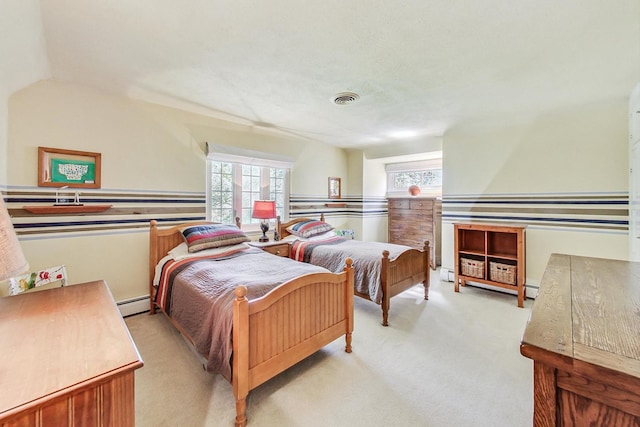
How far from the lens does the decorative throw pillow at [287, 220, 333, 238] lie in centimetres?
402

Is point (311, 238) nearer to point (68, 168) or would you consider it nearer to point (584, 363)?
point (68, 168)

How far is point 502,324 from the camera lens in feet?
9.11

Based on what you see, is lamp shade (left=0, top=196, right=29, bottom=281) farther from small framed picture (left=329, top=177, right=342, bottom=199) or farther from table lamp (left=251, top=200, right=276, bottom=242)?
small framed picture (left=329, top=177, right=342, bottom=199)

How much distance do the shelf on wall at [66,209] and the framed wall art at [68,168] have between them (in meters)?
0.20

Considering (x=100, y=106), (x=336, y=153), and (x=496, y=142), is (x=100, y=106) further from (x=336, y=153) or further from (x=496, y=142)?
(x=496, y=142)

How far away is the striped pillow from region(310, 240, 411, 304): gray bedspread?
1.00m

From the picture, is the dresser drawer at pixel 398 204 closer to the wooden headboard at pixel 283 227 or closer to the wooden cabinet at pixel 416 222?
the wooden cabinet at pixel 416 222

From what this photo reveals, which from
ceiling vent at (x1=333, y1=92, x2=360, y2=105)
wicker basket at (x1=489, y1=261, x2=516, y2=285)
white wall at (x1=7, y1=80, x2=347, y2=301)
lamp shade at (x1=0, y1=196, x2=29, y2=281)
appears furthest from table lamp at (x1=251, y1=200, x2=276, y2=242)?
wicker basket at (x1=489, y1=261, x2=516, y2=285)

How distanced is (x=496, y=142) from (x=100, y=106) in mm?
4700

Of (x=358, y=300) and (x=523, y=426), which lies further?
(x=358, y=300)

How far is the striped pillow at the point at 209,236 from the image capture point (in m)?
2.86

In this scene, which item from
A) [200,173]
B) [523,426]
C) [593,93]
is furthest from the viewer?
[200,173]

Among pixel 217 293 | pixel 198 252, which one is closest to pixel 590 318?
pixel 217 293

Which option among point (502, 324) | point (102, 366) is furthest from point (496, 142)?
point (102, 366)
